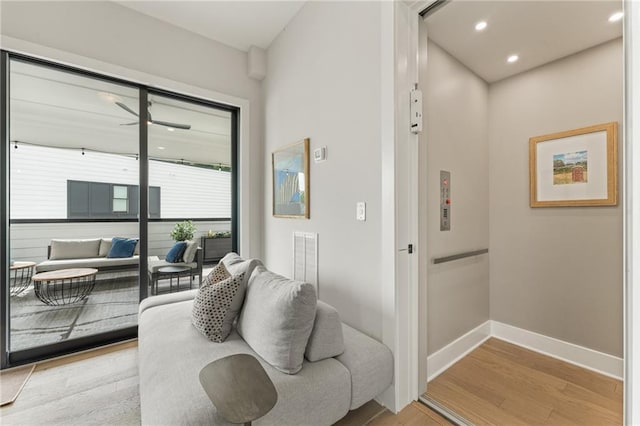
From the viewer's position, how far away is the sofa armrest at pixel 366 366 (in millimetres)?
1421

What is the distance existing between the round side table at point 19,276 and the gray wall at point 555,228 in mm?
4195

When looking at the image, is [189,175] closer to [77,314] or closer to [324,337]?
[77,314]

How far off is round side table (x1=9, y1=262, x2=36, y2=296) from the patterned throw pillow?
167 centimetres

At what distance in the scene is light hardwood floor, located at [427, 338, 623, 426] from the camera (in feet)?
5.25

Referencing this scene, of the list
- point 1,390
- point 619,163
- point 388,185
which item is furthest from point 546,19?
point 1,390

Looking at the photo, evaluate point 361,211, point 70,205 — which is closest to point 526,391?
point 361,211

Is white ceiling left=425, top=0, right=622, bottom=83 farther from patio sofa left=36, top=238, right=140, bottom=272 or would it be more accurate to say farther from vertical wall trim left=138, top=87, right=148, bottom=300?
patio sofa left=36, top=238, right=140, bottom=272

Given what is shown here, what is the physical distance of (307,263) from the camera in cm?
237

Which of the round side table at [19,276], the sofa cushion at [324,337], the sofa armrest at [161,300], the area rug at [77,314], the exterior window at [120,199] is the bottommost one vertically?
the area rug at [77,314]

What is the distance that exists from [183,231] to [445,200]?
2619 mm

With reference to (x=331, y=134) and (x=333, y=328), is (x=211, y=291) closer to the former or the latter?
(x=333, y=328)

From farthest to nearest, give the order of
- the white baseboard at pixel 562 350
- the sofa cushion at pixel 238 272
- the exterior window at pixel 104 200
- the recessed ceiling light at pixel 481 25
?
the exterior window at pixel 104 200, the white baseboard at pixel 562 350, the recessed ceiling light at pixel 481 25, the sofa cushion at pixel 238 272

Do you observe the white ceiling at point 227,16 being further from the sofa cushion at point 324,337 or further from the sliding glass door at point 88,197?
the sofa cushion at point 324,337

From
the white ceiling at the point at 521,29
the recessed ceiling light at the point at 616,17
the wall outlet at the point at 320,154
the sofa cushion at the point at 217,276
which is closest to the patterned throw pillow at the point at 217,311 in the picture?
the sofa cushion at the point at 217,276
